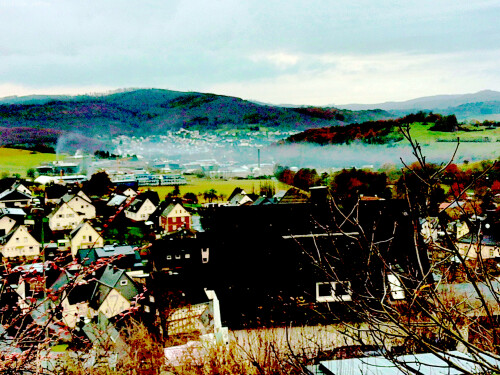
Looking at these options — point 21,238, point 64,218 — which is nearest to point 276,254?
point 21,238

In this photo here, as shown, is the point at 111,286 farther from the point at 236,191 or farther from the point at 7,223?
the point at 236,191

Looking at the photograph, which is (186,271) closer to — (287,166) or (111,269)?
(111,269)

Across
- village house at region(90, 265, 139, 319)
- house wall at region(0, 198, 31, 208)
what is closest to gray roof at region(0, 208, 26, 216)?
house wall at region(0, 198, 31, 208)

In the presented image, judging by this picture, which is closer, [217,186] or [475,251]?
[475,251]

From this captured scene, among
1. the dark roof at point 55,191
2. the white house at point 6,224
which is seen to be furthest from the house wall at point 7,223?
the dark roof at point 55,191

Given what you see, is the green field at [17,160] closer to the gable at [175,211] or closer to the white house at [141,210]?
the white house at [141,210]
